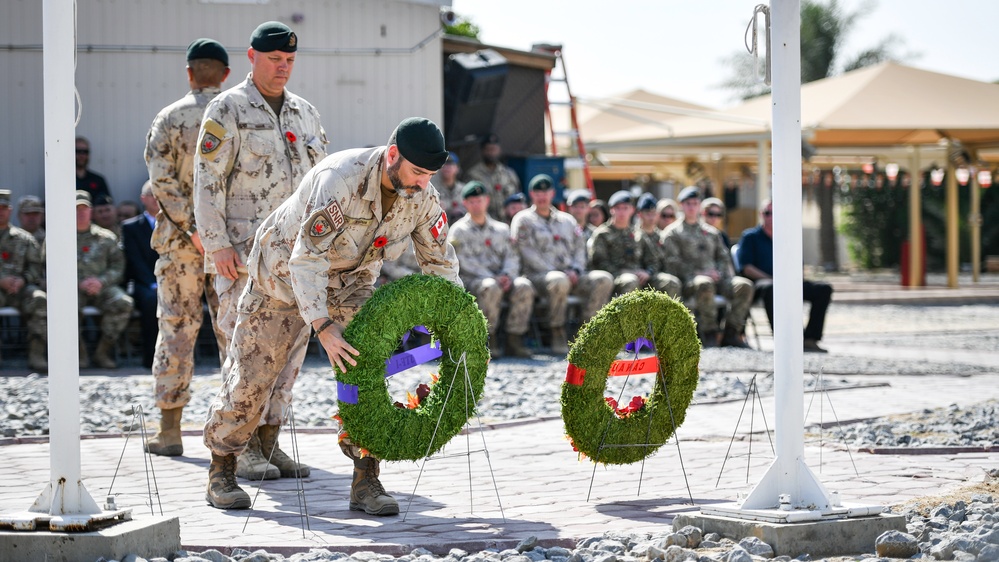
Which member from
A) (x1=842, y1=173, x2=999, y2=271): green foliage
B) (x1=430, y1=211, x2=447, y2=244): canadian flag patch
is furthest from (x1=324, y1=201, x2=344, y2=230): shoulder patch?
(x1=842, y1=173, x2=999, y2=271): green foliage

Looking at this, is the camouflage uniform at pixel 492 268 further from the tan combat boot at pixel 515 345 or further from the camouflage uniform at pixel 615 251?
the camouflage uniform at pixel 615 251

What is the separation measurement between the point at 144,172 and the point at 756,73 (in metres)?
11.5

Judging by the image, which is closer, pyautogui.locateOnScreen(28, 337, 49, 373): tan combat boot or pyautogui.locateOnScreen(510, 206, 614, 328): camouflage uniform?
pyautogui.locateOnScreen(28, 337, 49, 373): tan combat boot

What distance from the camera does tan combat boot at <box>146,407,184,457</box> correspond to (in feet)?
24.1

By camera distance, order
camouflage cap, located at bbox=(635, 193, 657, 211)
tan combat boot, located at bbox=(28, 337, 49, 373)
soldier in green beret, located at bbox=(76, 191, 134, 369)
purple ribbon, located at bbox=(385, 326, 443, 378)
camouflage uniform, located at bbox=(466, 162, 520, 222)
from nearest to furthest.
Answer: purple ribbon, located at bbox=(385, 326, 443, 378) → tan combat boot, located at bbox=(28, 337, 49, 373) → soldier in green beret, located at bbox=(76, 191, 134, 369) → camouflage cap, located at bbox=(635, 193, 657, 211) → camouflage uniform, located at bbox=(466, 162, 520, 222)

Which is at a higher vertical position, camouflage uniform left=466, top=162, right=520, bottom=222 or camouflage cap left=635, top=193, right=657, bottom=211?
camouflage uniform left=466, top=162, right=520, bottom=222

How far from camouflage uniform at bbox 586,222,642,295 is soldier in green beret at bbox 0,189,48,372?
20.6 ft

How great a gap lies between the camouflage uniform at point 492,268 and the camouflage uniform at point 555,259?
0.29 metres

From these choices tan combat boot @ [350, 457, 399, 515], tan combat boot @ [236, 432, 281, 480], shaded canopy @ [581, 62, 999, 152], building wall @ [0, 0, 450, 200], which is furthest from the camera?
shaded canopy @ [581, 62, 999, 152]

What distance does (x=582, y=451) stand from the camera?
5.88 metres

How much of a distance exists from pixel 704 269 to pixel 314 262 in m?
10.5

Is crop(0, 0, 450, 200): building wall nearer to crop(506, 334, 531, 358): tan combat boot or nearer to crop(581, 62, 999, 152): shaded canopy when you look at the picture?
crop(506, 334, 531, 358): tan combat boot

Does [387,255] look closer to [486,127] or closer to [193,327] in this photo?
[193,327]

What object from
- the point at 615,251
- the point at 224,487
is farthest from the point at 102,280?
the point at 224,487
